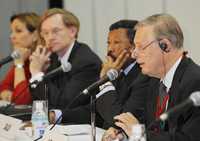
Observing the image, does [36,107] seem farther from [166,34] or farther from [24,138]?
[166,34]

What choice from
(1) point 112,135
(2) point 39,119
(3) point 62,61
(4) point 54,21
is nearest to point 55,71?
(2) point 39,119

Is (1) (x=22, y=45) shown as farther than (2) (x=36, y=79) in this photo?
Yes

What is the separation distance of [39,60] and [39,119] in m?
1.13

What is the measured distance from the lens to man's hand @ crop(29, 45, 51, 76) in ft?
13.2

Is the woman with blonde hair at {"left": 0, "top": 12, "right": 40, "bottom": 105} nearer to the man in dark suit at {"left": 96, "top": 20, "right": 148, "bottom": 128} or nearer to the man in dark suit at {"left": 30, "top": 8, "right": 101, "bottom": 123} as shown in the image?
the man in dark suit at {"left": 30, "top": 8, "right": 101, "bottom": 123}

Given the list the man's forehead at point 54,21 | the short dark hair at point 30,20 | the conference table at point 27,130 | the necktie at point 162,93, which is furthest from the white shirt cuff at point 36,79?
the necktie at point 162,93

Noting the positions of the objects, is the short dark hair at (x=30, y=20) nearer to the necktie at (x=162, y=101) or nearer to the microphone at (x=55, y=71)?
the microphone at (x=55, y=71)

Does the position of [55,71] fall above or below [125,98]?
above

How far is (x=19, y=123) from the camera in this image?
3.22 m

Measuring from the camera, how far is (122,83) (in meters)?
3.30

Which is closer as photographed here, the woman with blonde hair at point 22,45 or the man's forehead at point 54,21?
the man's forehead at point 54,21

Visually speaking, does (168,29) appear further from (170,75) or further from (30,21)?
(30,21)

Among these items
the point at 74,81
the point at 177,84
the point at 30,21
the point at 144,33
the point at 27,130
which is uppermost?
the point at 144,33

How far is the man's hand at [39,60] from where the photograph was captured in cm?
403
